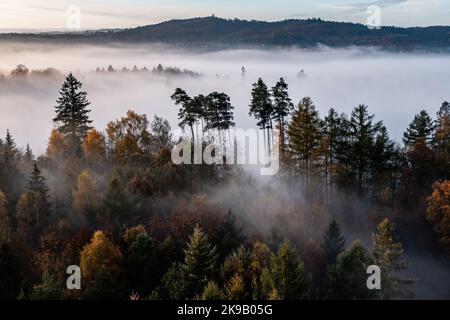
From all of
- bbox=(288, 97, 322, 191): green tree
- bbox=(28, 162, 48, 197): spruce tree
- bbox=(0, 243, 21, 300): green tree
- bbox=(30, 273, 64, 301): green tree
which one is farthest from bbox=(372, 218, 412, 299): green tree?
bbox=(28, 162, 48, 197): spruce tree

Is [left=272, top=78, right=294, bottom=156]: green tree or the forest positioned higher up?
[left=272, top=78, right=294, bottom=156]: green tree

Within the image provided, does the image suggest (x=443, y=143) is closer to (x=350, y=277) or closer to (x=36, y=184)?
(x=350, y=277)

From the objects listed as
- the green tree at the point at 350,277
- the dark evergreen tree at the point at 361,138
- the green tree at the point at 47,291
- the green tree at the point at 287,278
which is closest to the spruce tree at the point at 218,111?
the dark evergreen tree at the point at 361,138

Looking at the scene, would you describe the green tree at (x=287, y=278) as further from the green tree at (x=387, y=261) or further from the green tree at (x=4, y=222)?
the green tree at (x=4, y=222)

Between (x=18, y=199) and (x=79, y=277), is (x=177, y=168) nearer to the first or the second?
(x=18, y=199)

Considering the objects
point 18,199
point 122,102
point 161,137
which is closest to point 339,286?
point 18,199

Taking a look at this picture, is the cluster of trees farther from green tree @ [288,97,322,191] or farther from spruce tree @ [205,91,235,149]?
green tree @ [288,97,322,191]
